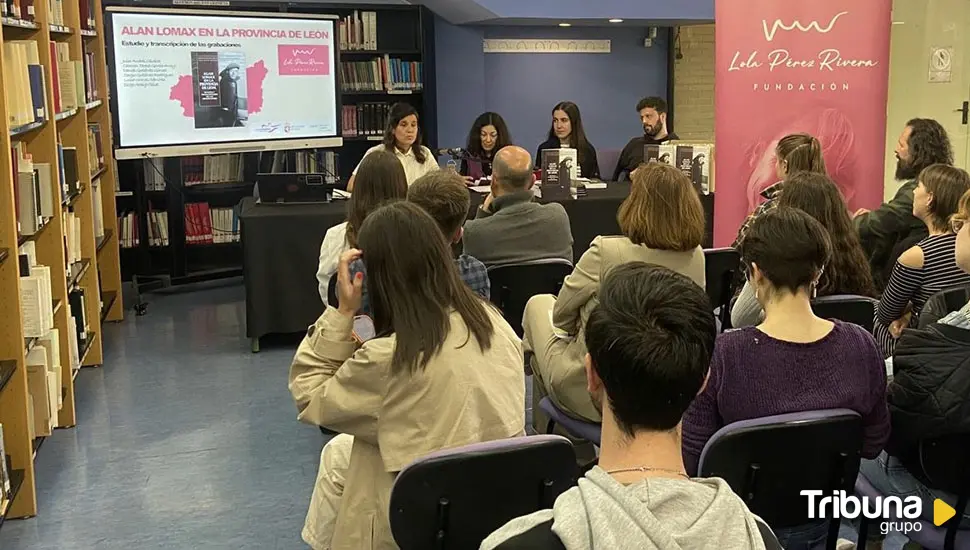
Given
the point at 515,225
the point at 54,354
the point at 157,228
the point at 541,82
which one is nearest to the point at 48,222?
the point at 54,354

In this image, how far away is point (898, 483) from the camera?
236 centimetres

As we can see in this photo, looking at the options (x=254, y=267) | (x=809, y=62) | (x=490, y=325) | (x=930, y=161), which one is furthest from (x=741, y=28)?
(x=490, y=325)

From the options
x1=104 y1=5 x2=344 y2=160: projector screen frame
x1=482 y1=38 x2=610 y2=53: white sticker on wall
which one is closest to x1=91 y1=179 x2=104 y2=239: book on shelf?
x1=104 y1=5 x2=344 y2=160: projector screen frame

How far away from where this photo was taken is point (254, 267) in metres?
5.30

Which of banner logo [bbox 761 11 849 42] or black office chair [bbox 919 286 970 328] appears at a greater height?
banner logo [bbox 761 11 849 42]

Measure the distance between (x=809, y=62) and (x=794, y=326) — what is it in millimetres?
3048

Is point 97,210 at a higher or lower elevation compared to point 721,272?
higher

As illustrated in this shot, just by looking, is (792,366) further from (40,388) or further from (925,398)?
(40,388)

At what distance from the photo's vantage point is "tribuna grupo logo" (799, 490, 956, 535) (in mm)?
2211

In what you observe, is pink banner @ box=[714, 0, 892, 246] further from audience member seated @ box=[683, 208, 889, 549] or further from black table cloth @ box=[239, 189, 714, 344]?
audience member seated @ box=[683, 208, 889, 549]

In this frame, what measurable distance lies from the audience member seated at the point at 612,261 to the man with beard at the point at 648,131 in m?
3.86

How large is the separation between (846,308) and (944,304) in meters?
0.59

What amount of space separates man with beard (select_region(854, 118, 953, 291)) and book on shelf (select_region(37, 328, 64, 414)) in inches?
134

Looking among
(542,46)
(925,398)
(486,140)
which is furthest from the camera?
(542,46)
